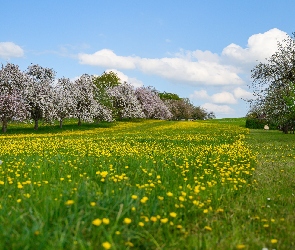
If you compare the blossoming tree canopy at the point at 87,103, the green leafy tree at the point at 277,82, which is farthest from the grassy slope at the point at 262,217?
the blossoming tree canopy at the point at 87,103

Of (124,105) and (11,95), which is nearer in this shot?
(11,95)

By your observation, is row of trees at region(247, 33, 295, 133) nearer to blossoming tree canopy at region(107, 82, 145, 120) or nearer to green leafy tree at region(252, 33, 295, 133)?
green leafy tree at region(252, 33, 295, 133)

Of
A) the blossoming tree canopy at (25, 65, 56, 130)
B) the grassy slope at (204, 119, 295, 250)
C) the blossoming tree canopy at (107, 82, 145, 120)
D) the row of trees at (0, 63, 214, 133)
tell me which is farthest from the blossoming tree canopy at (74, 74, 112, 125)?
the grassy slope at (204, 119, 295, 250)

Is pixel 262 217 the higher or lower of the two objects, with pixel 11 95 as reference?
lower

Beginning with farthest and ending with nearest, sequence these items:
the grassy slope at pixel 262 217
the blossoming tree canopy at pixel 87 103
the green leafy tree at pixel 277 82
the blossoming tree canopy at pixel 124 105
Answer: the blossoming tree canopy at pixel 124 105
the blossoming tree canopy at pixel 87 103
the green leafy tree at pixel 277 82
the grassy slope at pixel 262 217

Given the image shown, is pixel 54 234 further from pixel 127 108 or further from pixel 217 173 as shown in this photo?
pixel 127 108

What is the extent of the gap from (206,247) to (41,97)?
131 ft

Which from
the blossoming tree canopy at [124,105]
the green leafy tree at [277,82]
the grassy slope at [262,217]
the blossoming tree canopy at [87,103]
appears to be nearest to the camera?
the grassy slope at [262,217]

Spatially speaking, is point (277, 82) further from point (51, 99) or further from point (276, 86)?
point (51, 99)

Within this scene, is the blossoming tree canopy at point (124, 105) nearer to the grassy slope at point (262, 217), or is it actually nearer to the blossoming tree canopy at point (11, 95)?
the blossoming tree canopy at point (11, 95)

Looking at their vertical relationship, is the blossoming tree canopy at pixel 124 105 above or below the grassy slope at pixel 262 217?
above

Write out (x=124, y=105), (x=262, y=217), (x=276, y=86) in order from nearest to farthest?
(x=262, y=217) < (x=276, y=86) < (x=124, y=105)

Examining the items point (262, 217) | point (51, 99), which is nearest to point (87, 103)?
point (51, 99)

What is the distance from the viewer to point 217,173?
32.6 feet
